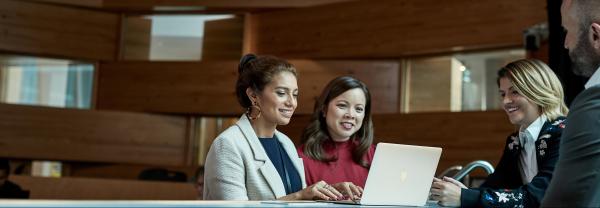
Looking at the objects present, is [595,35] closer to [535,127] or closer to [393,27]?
[535,127]

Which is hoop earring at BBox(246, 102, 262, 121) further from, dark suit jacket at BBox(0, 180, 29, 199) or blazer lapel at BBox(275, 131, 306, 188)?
dark suit jacket at BBox(0, 180, 29, 199)

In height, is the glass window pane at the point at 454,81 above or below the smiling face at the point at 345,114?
above

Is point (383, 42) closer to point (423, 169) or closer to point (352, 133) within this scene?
point (352, 133)

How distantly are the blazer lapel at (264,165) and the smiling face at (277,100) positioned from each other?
16 centimetres

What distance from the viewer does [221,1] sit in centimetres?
1018

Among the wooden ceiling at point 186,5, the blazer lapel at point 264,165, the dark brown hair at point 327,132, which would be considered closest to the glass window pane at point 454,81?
the wooden ceiling at point 186,5

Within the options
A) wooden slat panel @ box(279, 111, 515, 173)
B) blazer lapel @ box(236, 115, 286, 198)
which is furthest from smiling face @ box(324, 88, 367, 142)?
wooden slat panel @ box(279, 111, 515, 173)

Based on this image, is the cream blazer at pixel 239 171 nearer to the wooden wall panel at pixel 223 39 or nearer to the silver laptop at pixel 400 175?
the silver laptop at pixel 400 175

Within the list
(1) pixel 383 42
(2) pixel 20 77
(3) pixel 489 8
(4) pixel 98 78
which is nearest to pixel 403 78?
(1) pixel 383 42

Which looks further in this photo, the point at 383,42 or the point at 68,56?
the point at 68,56

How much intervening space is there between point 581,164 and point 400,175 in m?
0.59

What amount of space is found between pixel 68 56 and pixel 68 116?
81cm

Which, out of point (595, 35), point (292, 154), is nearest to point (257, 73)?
point (292, 154)

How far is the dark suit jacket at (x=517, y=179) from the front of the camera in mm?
2525
